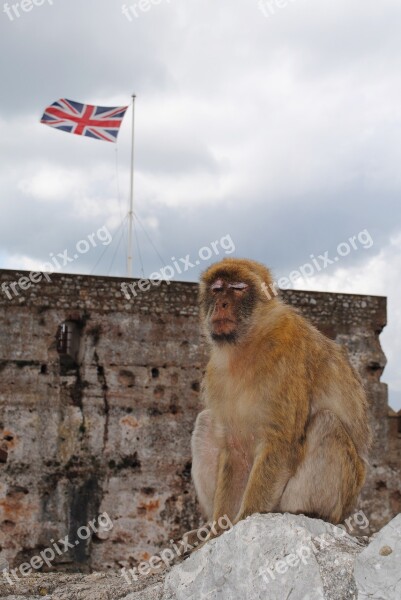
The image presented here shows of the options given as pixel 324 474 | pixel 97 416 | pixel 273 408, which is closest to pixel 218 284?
pixel 273 408

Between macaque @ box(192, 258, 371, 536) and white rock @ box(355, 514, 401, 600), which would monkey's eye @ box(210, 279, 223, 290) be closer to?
macaque @ box(192, 258, 371, 536)

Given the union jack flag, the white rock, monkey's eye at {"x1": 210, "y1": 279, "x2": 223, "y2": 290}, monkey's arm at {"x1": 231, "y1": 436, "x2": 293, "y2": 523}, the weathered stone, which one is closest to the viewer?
the white rock

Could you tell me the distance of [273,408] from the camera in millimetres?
5758

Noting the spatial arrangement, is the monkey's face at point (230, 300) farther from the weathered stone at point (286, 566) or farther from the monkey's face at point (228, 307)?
the weathered stone at point (286, 566)

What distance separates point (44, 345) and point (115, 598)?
318 inches

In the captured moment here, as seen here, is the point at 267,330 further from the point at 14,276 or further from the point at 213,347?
the point at 14,276

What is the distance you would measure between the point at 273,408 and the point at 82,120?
10144 millimetres

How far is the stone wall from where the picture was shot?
12.9 meters

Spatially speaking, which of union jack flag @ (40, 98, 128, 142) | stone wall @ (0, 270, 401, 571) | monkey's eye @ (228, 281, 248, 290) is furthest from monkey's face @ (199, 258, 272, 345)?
union jack flag @ (40, 98, 128, 142)

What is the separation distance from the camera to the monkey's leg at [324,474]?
5.68 meters

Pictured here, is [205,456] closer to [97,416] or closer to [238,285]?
[238,285]

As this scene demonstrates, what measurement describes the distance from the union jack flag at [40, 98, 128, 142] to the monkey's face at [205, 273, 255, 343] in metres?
9.36

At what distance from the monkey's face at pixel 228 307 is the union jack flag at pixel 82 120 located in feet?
30.7

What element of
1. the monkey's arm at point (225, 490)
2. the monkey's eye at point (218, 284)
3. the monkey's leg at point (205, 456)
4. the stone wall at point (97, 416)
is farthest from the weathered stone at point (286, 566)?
the stone wall at point (97, 416)
